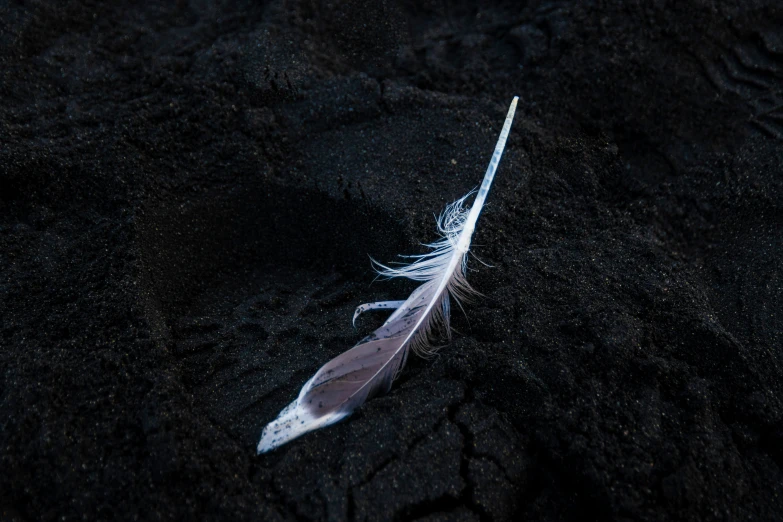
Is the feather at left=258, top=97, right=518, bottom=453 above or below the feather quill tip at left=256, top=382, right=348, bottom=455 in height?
above

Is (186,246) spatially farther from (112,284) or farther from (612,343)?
(612,343)

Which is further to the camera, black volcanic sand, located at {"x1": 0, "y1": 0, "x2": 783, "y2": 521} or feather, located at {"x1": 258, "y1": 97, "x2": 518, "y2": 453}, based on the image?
feather, located at {"x1": 258, "y1": 97, "x2": 518, "y2": 453}

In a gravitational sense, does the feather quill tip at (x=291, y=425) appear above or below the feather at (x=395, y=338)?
below

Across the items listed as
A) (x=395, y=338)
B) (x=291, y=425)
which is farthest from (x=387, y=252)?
(x=291, y=425)

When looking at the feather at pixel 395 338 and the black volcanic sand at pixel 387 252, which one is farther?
the feather at pixel 395 338

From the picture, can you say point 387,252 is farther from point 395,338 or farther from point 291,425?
point 291,425
